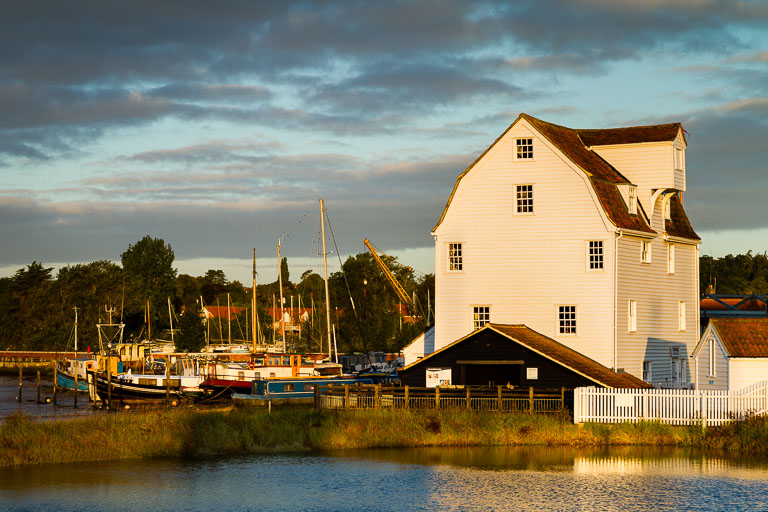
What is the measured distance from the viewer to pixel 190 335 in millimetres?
141250

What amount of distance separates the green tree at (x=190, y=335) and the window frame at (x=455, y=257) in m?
82.1

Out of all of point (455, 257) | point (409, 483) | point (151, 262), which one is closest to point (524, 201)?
point (455, 257)

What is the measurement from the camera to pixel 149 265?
646 feet

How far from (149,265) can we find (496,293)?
14484 cm

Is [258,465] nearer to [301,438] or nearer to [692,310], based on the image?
[301,438]

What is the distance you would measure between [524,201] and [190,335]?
88514mm

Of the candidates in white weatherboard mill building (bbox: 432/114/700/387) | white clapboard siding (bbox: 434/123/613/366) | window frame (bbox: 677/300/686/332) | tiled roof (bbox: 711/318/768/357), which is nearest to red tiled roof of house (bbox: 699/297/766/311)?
window frame (bbox: 677/300/686/332)

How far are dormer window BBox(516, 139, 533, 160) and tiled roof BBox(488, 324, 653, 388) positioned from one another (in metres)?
9.90

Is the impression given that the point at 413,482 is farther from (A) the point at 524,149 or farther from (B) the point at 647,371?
(A) the point at 524,149

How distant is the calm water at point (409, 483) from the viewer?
108 feet

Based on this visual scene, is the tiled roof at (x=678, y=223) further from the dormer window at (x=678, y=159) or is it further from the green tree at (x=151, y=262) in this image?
the green tree at (x=151, y=262)

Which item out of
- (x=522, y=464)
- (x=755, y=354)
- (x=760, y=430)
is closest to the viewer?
(x=522, y=464)

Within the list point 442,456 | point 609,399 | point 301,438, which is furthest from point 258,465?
point 609,399

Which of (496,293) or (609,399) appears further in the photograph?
(496,293)
